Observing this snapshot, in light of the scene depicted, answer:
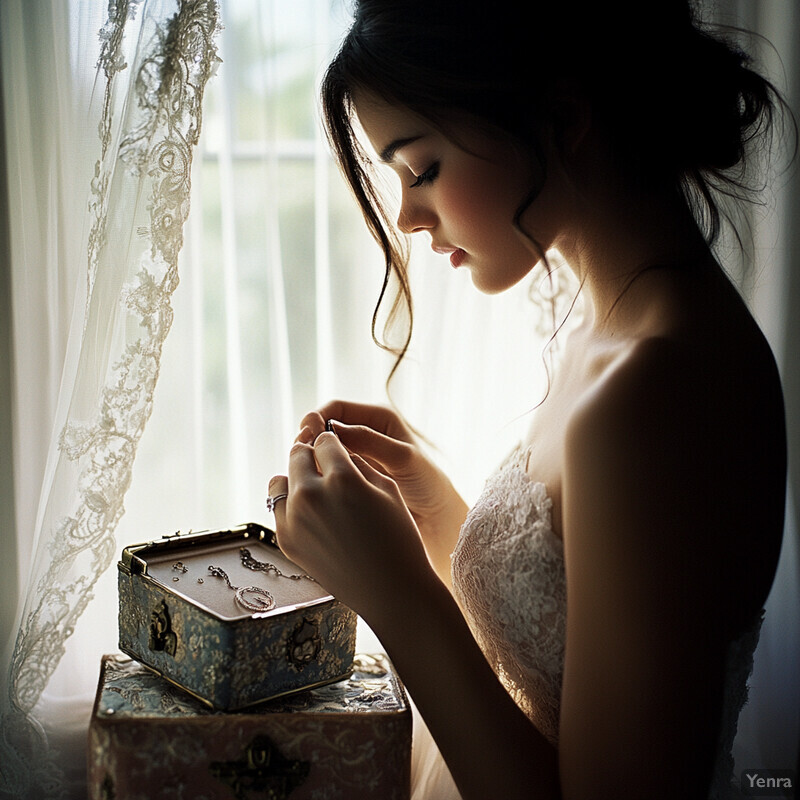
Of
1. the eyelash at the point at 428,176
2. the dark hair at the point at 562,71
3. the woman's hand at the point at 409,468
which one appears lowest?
the woman's hand at the point at 409,468

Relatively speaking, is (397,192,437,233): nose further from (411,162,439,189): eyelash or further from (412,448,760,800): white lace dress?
(412,448,760,800): white lace dress

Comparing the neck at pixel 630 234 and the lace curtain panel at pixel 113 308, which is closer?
the neck at pixel 630 234

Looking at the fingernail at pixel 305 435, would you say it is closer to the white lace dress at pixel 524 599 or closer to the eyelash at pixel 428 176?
the white lace dress at pixel 524 599

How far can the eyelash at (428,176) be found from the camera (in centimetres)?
84

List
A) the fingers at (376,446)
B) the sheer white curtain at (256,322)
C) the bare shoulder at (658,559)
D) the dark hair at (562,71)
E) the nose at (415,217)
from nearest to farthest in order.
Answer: the bare shoulder at (658,559) < the dark hair at (562,71) < the nose at (415,217) < the fingers at (376,446) < the sheer white curtain at (256,322)

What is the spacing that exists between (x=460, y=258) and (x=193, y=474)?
568 millimetres

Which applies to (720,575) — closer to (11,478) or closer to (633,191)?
(633,191)

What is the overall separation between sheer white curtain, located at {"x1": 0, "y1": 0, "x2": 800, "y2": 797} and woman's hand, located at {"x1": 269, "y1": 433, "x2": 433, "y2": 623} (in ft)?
1.24

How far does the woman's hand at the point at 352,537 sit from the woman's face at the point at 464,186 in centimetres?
27

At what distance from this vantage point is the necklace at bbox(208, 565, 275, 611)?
853 millimetres

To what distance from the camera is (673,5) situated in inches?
31.5

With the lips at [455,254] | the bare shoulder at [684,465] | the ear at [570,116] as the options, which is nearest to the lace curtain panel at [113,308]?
the lips at [455,254]

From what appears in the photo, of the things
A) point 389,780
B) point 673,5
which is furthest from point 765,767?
point 673,5

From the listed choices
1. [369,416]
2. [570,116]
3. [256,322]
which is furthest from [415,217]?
[256,322]
